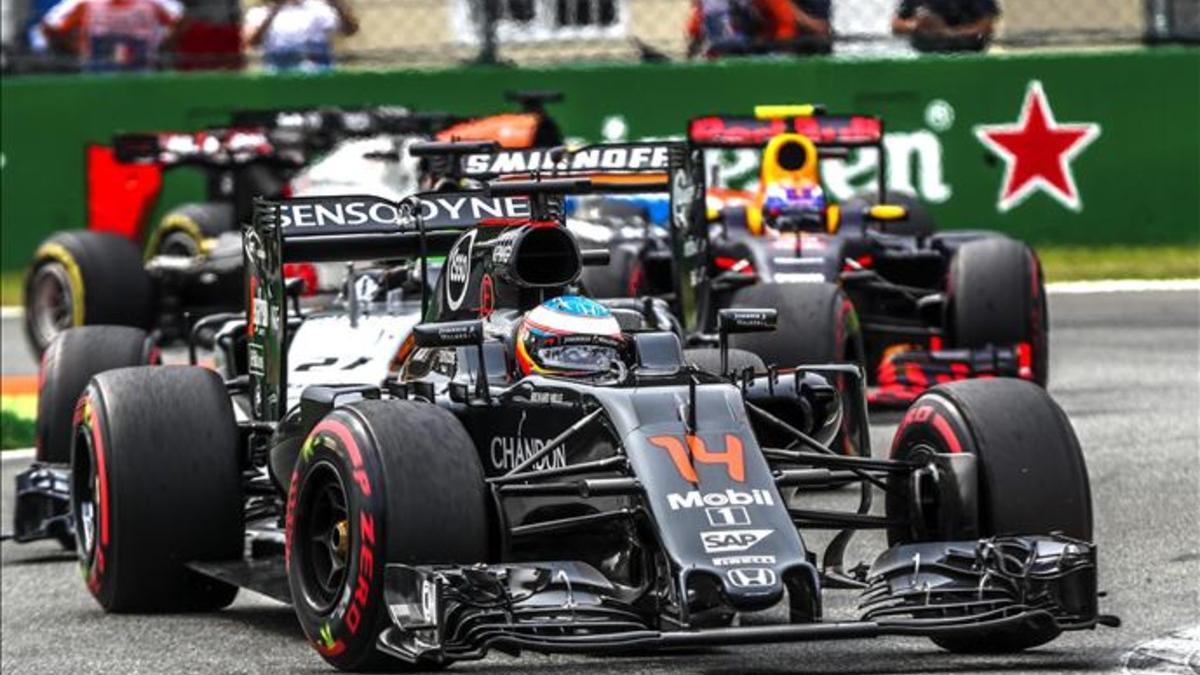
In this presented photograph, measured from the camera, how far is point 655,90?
2289 cm

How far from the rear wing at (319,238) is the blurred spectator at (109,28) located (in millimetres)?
12985

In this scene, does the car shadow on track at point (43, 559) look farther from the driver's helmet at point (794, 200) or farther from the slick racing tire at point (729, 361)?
the driver's helmet at point (794, 200)

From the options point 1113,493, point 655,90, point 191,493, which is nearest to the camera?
point 191,493

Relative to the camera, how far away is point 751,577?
26.3 feet

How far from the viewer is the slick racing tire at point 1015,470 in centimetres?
885

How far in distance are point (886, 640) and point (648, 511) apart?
1.36 metres

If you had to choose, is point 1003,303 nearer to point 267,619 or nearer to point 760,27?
point 267,619

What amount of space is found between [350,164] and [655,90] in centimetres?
354

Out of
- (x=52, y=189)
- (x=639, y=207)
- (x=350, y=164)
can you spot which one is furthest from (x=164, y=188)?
(x=639, y=207)

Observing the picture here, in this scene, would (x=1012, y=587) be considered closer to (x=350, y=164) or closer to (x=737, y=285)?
(x=737, y=285)

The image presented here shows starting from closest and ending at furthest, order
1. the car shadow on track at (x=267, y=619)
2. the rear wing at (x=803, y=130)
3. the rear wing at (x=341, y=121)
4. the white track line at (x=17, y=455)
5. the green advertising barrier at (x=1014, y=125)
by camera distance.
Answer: the car shadow on track at (x=267, y=619) < the white track line at (x=17, y=455) < the rear wing at (x=803, y=130) < the rear wing at (x=341, y=121) < the green advertising barrier at (x=1014, y=125)

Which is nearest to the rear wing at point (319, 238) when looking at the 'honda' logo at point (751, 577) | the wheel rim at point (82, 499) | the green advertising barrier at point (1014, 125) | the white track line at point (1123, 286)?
the wheel rim at point (82, 499)

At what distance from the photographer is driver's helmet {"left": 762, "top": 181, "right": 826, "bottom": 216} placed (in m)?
16.9

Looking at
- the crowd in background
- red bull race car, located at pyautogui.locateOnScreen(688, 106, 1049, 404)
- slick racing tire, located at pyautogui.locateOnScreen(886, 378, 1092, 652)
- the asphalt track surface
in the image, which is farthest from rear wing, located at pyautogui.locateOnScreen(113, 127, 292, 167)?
slick racing tire, located at pyautogui.locateOnScreen(886, 378, 1092, 652)
